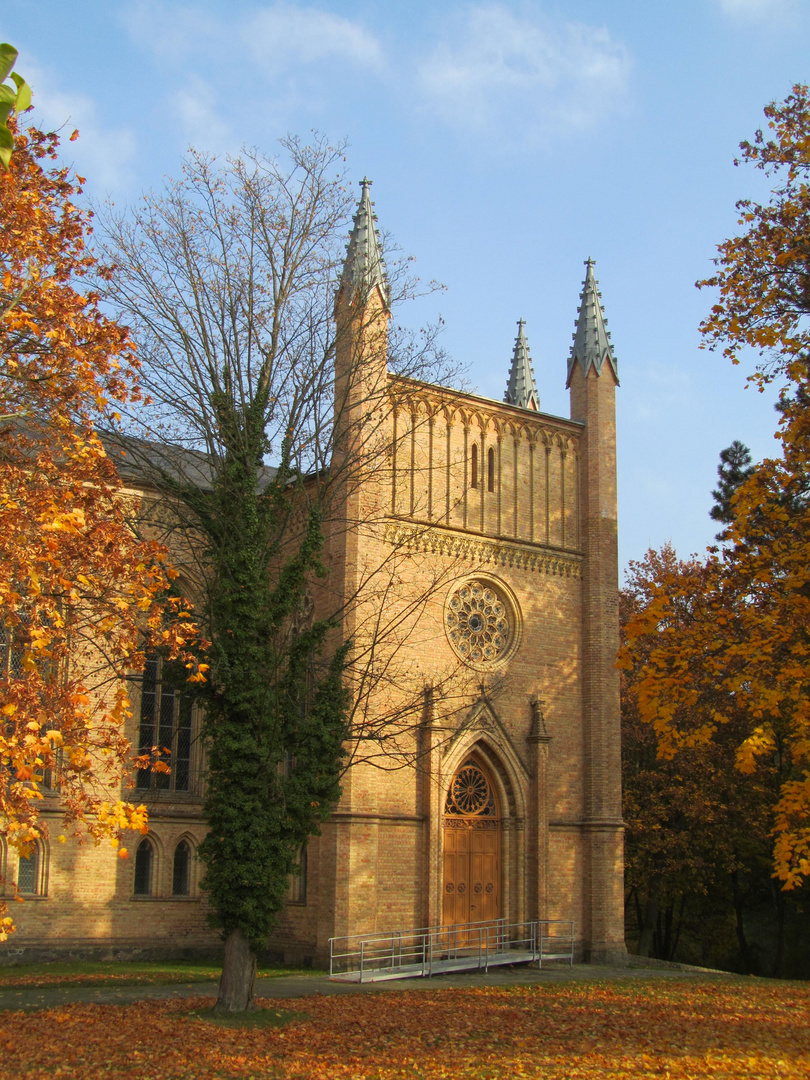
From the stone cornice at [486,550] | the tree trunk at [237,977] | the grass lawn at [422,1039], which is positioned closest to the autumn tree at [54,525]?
the grass lawn at [422,1039]

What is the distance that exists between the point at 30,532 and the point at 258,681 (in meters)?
6.97

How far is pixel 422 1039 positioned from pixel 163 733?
1304 centimetres

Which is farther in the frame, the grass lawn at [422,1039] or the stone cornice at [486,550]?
the stone cornice at [486,550]

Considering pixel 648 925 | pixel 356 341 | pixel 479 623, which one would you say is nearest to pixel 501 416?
pixel 479 623

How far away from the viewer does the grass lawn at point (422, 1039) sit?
10.9 metres

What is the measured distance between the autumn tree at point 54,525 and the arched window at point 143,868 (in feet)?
49.4

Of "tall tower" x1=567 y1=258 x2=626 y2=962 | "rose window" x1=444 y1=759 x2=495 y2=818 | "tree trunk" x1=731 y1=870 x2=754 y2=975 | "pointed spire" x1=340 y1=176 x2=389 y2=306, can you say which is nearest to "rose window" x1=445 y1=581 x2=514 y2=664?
"tall tower" x1=567 y1=258 x2=626 y2=962

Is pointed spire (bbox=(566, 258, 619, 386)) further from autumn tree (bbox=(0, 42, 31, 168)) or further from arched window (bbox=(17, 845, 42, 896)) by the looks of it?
autumn tree (bbox=(0, 42, 31, 168))

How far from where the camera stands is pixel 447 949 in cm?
2209

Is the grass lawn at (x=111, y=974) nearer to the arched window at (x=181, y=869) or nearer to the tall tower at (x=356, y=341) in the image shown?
the arched window at (x=181, y=869)

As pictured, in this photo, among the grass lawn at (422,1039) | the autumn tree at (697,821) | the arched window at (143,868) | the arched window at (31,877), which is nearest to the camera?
the grass lawn at (422,1039)

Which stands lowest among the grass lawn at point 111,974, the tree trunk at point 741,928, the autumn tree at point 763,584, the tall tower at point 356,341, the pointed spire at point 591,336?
the tree trunk at point 741,928

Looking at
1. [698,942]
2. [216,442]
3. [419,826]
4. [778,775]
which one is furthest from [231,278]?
[698,942]

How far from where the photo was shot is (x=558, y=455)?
2664cm
